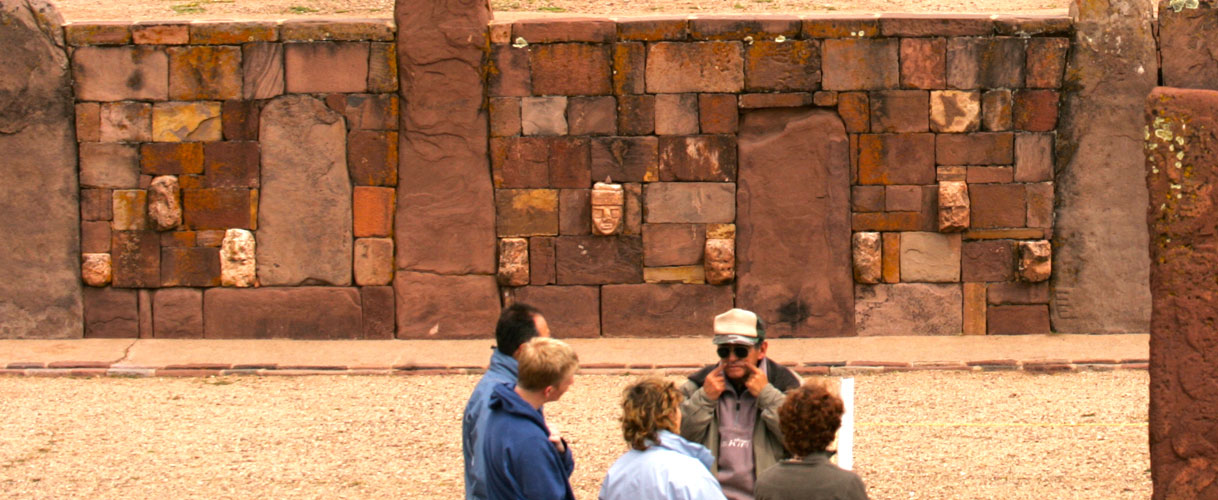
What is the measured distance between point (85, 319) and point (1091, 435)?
30.0 feet

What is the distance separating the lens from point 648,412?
5.63m

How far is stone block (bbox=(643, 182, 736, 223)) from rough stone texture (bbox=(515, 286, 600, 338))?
0.96 metres

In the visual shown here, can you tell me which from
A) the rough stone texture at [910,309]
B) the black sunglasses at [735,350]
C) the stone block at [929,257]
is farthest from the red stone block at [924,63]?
the black sunglasses at [735,350]

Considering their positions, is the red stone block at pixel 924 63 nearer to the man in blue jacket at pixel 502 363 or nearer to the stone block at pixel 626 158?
the stone block at pixel 626 158

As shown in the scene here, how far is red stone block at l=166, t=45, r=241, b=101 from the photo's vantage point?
13656mm

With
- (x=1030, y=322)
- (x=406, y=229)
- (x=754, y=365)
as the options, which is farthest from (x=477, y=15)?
(x=754, y=365)

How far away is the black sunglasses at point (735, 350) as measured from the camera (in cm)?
638

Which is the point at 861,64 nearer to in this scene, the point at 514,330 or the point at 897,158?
the point at 897,158

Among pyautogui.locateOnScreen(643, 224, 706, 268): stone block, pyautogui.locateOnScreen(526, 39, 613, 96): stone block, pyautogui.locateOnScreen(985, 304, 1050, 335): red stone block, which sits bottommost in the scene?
pyautogui.locateOnScreen(985, 304, 1050, 335): red stone block

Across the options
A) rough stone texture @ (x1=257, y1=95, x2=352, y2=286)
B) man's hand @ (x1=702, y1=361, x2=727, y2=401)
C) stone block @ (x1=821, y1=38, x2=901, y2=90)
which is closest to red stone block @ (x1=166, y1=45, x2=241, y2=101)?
rough stone texture @ (x1=257, y1=95, x2=352, y2=286)

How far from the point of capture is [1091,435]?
33.0 ft

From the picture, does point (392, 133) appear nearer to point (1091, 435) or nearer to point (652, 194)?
point (652, 194)

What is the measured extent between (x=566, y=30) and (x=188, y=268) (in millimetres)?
4196

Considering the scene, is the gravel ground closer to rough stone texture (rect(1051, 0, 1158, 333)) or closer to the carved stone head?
rough stone texture (rect(1051, 0, 1158, 333))
